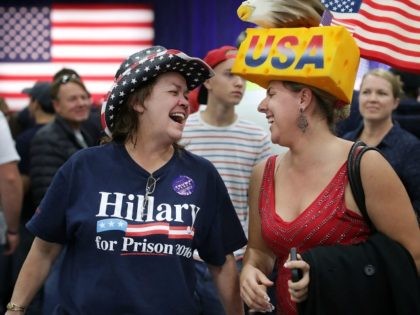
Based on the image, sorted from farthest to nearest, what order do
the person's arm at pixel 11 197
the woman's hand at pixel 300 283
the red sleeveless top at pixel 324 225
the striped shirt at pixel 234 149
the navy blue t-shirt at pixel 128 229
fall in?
the person's arm at pixel 11 197 → the striped shirt at pixel 234 149 → the navy blue t-shirt at pixel 128 229 → the red sleeveless top at pixel 324 225 → the woman's hand at pixel 300 283

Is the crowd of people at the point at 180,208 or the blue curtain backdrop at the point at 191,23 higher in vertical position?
the crowd of people at the point at 180,208

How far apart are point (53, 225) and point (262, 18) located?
3.64 feet

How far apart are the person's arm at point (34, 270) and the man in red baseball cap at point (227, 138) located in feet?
4.34

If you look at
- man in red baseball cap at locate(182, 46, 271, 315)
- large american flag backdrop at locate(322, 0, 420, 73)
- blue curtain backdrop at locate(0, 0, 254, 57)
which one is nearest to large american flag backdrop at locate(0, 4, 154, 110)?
blue curtain backdrop at locate(0, 0, 254, 57)

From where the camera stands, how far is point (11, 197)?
5.32m

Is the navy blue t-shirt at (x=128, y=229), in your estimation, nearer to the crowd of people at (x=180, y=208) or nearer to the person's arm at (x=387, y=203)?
the crowd of people at (x=180, y=208)

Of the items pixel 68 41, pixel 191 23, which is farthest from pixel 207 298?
pixel 68 41

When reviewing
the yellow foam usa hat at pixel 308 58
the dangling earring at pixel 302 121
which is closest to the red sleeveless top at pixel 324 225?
the dangling earring at pixel 302 121

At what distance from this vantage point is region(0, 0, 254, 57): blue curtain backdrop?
13.0 m

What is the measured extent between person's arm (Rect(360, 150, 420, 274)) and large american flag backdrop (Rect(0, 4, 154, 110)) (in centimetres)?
1052

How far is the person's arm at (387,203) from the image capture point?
2.71m

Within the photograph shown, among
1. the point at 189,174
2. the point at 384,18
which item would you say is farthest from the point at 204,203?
the point at 384,18

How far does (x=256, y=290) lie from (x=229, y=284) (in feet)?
1.34

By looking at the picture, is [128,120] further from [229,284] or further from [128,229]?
[229,284]
